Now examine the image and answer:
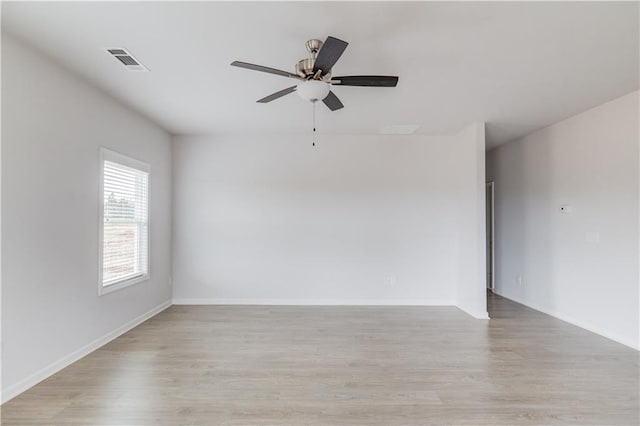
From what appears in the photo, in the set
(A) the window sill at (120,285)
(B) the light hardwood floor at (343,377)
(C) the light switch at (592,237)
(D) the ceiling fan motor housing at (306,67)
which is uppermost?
(D) the ceiling fan motor housing at (306,67)

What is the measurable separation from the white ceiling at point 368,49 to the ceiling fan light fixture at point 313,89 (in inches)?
13.0

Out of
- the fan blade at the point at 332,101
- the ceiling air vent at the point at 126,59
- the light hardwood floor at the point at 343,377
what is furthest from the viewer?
the fan blade at the point at 332,101

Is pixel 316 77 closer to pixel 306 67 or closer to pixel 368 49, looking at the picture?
pixel 306 67

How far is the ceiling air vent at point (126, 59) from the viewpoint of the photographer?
2.47m

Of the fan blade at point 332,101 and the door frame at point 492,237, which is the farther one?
the door frame at point 492,237

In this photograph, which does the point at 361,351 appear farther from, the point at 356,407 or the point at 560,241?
the point at 560,241

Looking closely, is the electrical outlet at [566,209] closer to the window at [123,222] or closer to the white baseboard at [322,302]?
the white baseboard at [322,302]

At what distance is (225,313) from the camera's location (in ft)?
14.4

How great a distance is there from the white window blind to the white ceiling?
2.73ft

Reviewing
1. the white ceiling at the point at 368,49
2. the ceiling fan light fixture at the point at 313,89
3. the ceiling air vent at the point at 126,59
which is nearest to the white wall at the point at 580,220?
the white ceiling at the point at 368,49

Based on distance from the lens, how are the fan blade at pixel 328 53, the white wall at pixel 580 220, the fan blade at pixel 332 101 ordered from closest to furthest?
the fan blade at pixel 328 53 < the fan blade at pixel 332 101 < the white wall at pixel 580 220

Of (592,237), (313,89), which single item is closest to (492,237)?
(592,237)

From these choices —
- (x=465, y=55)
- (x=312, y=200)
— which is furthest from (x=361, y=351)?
(x=465, y=55)

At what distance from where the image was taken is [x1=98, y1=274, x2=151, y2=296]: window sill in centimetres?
322
